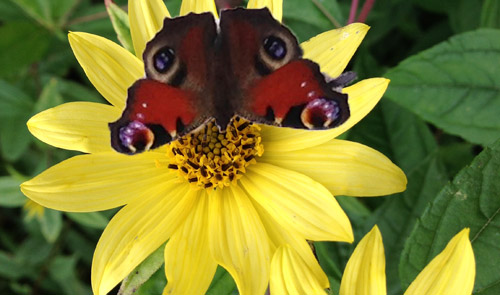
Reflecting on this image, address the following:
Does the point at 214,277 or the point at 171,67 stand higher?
the point at 171,67

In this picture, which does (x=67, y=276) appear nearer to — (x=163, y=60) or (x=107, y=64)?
(x=107, y=64)

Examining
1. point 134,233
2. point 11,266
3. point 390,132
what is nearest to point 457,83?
point 390,132

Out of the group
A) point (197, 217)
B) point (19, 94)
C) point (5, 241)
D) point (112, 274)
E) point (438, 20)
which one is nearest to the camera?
point (112, 274)

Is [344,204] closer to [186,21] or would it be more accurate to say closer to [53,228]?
[186,21]

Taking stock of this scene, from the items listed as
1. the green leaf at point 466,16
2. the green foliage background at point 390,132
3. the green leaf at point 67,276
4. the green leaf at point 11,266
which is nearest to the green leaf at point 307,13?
the green foliage background at point 390,132

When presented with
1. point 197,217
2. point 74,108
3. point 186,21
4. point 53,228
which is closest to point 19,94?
point 53,228

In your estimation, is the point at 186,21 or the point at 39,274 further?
the point at 39,274

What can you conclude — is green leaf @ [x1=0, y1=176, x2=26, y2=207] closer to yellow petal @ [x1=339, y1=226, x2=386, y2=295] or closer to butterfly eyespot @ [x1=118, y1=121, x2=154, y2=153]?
butterfly eyespot @ [x1=118, y1=121, x2=154, y2=153]
